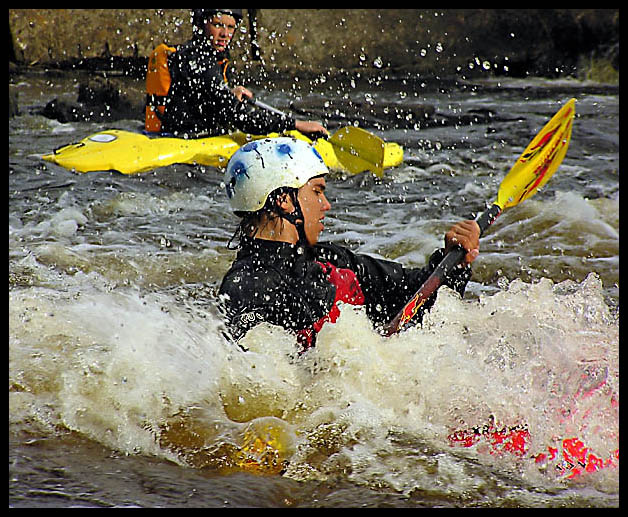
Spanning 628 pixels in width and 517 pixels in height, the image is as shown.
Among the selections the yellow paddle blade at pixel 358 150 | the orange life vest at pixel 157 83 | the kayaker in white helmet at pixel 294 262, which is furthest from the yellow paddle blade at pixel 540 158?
the orange life vest at pixel 157 83

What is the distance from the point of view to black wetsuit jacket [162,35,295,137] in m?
6.75

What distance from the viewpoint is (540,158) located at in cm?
407

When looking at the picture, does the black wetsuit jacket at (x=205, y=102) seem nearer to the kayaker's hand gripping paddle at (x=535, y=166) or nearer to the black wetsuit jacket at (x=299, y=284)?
the kayaker's hand gripping paddle at (x=535, y=166)

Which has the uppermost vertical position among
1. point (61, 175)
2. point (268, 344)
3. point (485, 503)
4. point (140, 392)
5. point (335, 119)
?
point (335, 119)

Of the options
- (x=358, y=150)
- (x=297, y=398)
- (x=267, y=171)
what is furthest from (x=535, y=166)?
(x=358, y=150)

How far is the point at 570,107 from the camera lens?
4.12 m

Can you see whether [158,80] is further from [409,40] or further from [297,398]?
[409,40]

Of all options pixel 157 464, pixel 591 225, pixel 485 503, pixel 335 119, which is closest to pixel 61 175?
pixel 335 119

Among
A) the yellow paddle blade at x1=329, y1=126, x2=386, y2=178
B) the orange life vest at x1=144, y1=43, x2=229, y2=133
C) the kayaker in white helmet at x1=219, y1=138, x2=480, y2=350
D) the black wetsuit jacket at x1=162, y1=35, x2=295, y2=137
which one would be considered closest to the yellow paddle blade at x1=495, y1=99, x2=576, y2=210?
the kayaker in white helmet at x1=219, y1=138, x2=480, y2=350

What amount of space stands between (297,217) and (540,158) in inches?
67.5

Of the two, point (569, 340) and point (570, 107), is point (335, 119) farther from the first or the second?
point (569, 340)

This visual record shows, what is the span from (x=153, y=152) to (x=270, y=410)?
4482 millimetres

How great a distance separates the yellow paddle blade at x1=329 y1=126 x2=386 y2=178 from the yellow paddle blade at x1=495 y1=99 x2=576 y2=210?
207 centimetres

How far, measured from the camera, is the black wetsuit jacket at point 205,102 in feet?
22.1
